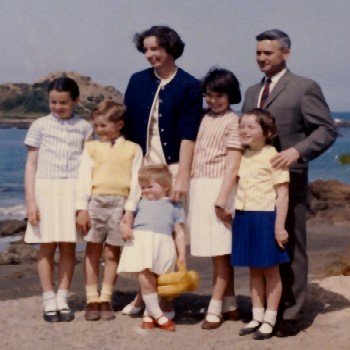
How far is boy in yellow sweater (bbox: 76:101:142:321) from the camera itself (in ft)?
22.1

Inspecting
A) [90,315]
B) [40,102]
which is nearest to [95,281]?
[90,315]

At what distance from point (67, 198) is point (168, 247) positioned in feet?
2.78

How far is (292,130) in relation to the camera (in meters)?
6.59

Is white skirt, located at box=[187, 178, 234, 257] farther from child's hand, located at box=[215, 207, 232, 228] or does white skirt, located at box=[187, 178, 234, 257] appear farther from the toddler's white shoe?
the toddler's white shoe

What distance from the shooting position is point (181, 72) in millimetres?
6867

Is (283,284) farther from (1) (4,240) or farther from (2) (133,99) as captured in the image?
(1) (4,240)

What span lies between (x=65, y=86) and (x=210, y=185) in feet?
4.25

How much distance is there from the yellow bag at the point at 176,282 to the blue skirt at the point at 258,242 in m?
A: 0.36

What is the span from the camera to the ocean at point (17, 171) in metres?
33.5

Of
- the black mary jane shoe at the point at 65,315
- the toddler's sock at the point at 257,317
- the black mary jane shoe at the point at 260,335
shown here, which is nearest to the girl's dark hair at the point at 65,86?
the black mary jane shoe at the point at 65,315

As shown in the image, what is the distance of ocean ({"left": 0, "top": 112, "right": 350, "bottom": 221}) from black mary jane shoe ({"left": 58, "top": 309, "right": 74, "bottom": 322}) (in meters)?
13.2

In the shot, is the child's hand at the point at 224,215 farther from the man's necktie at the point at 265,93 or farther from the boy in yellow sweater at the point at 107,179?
the man's necktie at the point at 265,93

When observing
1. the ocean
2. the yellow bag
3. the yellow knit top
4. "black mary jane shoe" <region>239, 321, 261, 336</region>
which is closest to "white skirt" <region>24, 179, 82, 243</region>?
the yellow knit top

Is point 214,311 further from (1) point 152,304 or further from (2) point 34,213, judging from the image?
(2) point 34,213
